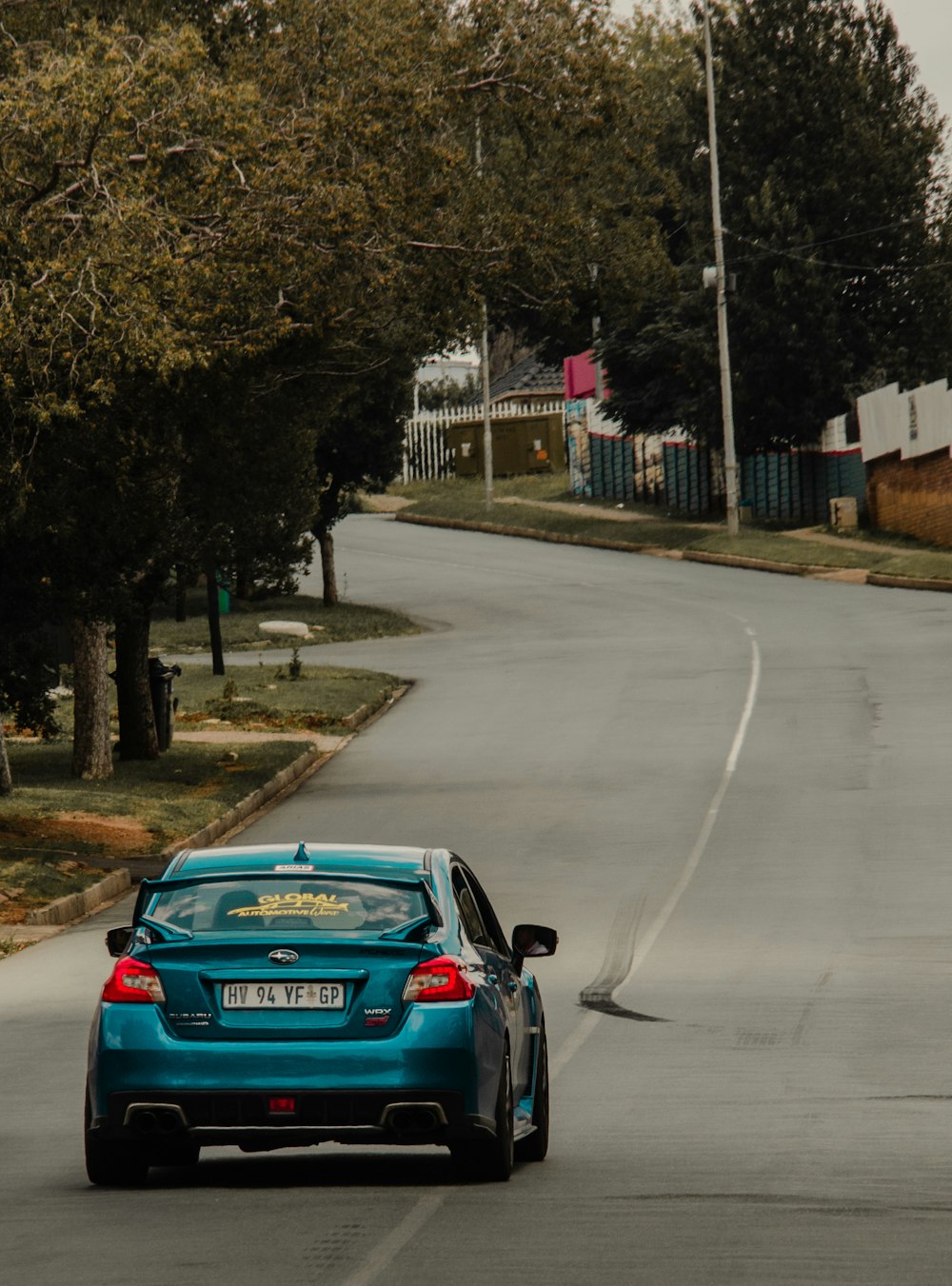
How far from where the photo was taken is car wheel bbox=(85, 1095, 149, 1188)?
871 cm

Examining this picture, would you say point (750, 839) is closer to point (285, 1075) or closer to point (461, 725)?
point (461, 725)

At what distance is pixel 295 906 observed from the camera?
29.1 feet

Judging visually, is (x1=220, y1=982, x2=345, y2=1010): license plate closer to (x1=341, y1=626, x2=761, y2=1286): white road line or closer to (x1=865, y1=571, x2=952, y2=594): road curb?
(x1=341, y1=626, x2=761, y2=1286): white road line

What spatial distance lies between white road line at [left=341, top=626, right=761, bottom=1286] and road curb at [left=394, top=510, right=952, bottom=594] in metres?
12.8

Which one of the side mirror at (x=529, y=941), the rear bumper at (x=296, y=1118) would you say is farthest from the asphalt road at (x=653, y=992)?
the side mirror at (x=529, y=941)

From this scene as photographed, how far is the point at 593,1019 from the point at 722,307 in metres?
46.8

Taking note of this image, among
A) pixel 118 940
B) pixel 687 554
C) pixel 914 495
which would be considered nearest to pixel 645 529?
pixel 687 554

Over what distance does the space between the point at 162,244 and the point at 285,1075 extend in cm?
1353

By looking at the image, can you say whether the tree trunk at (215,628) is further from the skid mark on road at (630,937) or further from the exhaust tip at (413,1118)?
the exhaust tip at (413,1118)

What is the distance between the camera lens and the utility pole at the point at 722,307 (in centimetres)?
5938

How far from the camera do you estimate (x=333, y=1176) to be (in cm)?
934

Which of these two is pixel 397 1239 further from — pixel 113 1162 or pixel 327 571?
pixel 327 571

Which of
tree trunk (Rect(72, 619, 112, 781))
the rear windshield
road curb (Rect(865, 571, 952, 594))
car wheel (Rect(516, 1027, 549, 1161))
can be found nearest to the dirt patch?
tree trunk (Rect(72, 619, 112, 781))

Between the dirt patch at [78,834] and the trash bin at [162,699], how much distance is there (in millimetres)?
6990
